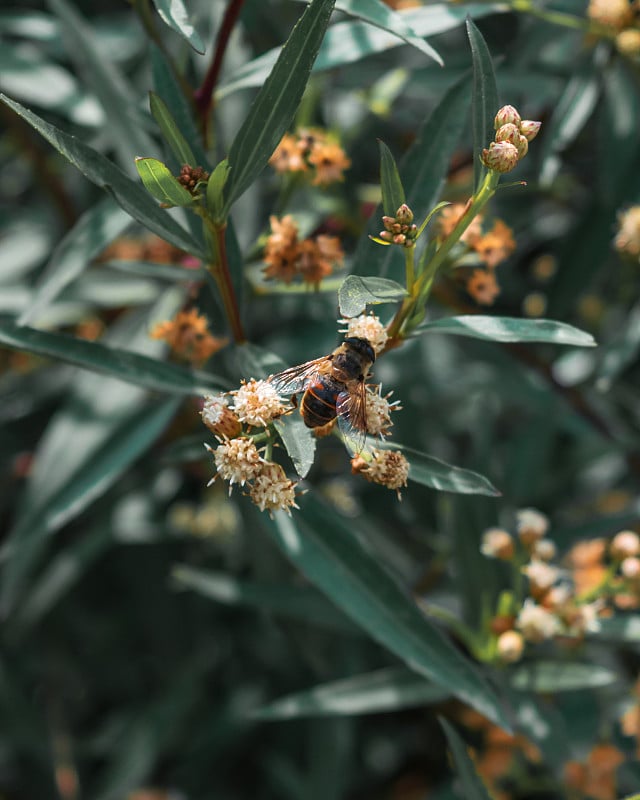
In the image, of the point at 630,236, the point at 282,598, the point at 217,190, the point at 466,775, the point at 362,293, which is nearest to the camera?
the point at 362,293

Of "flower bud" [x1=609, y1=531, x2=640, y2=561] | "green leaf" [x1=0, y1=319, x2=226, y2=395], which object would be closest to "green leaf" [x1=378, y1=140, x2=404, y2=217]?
"green leaf" [x1=0, y1=319, x2=226, y2=395]

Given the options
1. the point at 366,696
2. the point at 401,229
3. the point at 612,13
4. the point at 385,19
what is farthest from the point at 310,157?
the point at 366,696

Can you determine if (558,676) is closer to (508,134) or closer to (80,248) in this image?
(508,134)

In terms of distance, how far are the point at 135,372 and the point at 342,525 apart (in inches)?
18.6

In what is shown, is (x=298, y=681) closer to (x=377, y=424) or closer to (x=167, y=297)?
(x=167, y=297)

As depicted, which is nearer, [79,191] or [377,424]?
[377,424]

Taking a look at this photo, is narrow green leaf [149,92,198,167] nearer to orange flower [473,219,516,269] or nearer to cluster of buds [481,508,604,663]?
orange flower [473,219,516,269]

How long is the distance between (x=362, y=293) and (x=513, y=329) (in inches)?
10.8

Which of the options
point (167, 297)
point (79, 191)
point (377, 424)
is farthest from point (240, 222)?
point (377, 424)

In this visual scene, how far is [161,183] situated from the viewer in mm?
1162

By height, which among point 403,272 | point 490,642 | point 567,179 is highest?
point 403,272

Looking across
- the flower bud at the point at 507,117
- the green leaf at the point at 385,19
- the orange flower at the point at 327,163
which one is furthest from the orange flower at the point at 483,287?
the flower bud at the point at 507,117

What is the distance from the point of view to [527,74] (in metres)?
2.21

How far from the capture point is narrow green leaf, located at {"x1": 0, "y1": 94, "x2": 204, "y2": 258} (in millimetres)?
1157
